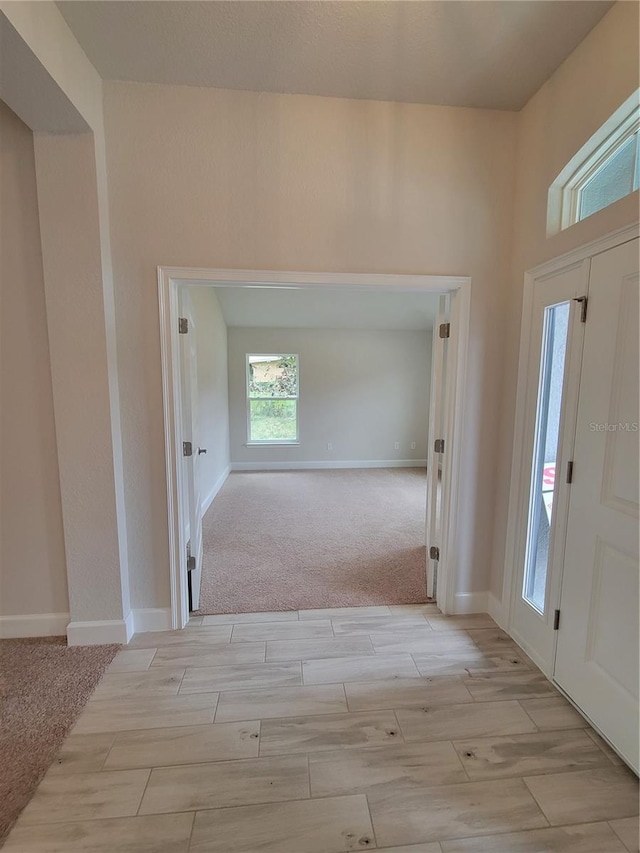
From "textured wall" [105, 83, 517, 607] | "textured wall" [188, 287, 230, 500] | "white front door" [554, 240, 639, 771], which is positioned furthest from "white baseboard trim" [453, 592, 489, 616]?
"textured wall" [188, 287, 230, 500]

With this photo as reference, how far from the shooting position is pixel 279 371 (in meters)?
6.56

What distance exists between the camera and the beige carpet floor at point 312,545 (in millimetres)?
2615

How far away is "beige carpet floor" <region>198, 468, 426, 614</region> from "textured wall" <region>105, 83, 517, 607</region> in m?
0.79

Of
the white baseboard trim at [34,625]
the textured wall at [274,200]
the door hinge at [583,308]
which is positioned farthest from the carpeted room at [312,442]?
the door hinge at [583,308]

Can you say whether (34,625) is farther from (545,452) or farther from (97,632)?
(545,452)

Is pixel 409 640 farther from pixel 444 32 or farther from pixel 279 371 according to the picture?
pixel 279 371

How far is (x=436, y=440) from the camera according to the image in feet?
7.93

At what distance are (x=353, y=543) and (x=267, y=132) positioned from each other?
309 centimetres

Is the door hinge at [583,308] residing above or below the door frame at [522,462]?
above

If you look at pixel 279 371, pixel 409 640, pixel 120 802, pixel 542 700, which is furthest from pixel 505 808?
pixel 279 371

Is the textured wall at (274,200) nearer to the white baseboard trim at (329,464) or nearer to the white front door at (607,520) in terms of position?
the white front door at (607,520)

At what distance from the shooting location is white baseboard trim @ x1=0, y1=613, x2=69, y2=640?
7.00ft

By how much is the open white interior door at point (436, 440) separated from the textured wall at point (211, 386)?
2.38 meters

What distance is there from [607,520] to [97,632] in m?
2.57
